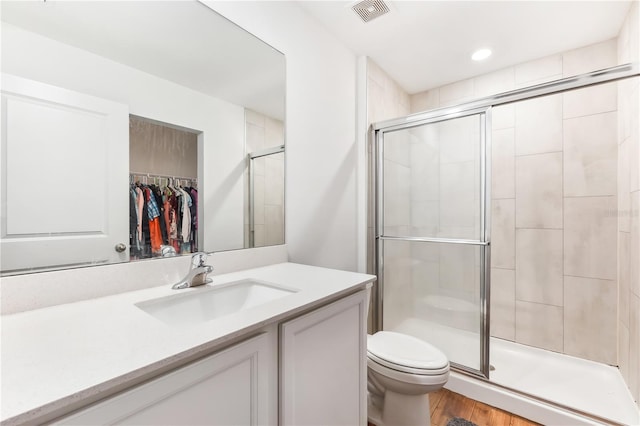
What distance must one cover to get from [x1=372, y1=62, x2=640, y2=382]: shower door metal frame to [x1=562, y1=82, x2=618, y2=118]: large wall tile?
76 cm

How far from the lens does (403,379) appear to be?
1.36 meters

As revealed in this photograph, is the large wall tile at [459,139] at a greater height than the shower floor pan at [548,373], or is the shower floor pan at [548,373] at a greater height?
the large wall tile at [459,139]

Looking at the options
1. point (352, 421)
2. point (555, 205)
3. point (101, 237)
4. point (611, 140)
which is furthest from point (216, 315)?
point (611, 140)

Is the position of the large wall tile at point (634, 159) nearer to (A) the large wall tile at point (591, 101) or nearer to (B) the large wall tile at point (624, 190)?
(B) the large wall tile at point (624, 190)

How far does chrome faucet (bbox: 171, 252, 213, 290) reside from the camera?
101cm

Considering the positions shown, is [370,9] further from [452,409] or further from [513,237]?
[452,409]

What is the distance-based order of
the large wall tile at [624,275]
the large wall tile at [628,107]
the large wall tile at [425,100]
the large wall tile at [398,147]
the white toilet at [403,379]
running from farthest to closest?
the large wall tile at [425,100], the large wall tile at [398,147], the large wall tile at [624,275], the large wall tile at [628,107], the white toilet at [403,379]

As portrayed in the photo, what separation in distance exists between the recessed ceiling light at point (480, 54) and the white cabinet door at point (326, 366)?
2.09m

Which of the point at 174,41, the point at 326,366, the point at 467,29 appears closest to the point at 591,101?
the point at 467,29

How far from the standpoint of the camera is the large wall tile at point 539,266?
86.2 inches

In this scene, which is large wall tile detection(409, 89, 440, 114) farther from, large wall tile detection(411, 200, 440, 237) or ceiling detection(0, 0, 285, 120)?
ceiling detection(0, 0, 285, 120)

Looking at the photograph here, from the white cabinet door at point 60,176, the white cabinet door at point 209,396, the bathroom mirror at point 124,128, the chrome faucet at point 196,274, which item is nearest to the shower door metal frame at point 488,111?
the bathroom mirror at point 124,128

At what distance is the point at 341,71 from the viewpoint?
2023mm

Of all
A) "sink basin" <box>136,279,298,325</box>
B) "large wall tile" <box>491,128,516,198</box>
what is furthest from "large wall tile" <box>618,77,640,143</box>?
"sink basin" <box>136,279,298,325</box>
